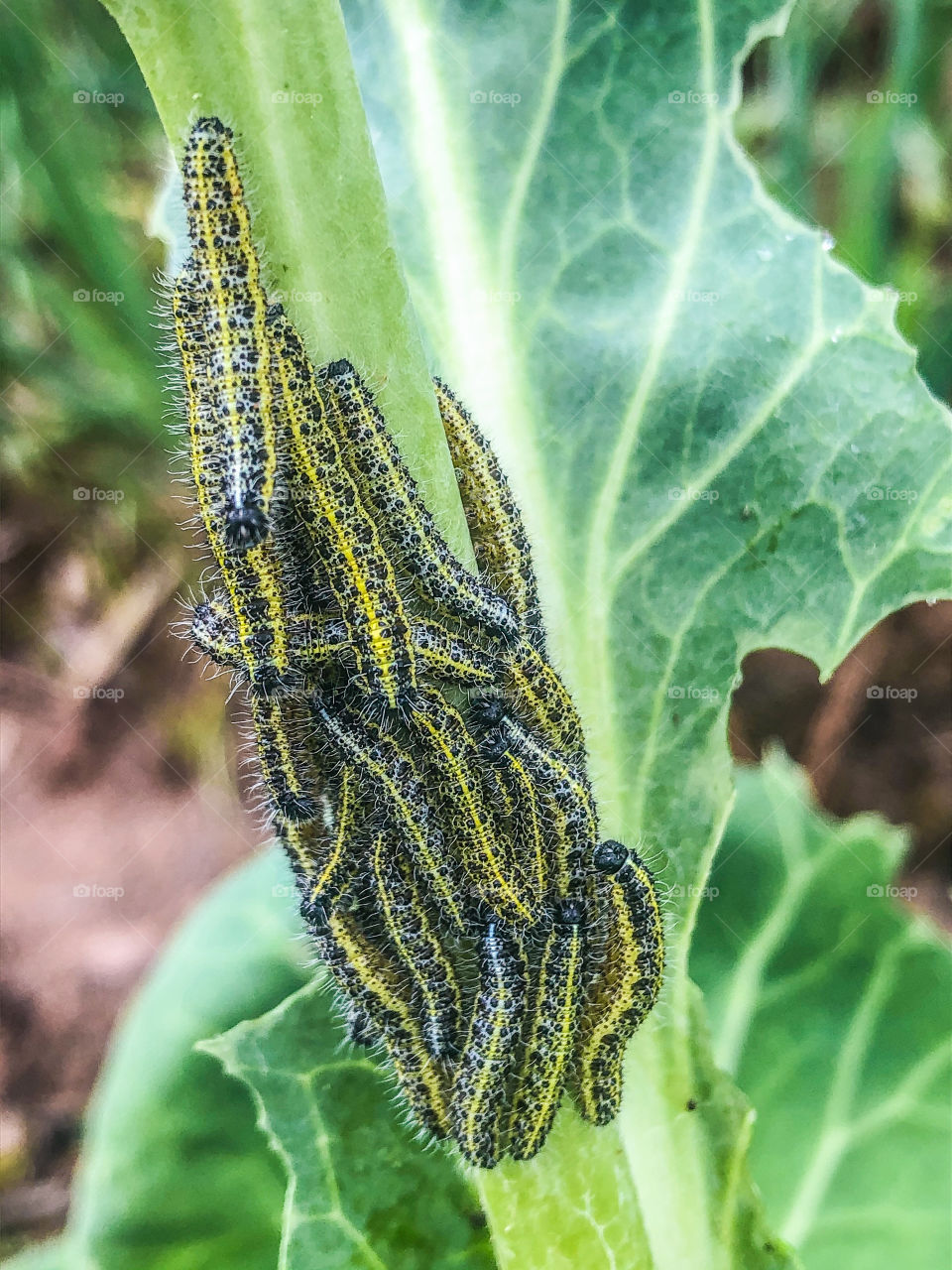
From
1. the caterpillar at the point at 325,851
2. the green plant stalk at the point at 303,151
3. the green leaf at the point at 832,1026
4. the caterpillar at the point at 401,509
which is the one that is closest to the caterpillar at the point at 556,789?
the caterpillar at the point at 401,509

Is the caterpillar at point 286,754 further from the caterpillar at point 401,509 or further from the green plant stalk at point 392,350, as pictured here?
the green plant stalk at point 392,350

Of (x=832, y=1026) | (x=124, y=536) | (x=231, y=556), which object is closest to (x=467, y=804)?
(x=231, y=556)

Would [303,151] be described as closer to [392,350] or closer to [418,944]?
[392,350]

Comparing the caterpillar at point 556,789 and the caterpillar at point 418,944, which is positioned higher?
the caterpillar at point 556,789

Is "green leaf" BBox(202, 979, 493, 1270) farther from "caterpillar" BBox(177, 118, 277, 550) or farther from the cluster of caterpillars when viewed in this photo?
"caterpillar" BBox(177, 118, 277, 550)

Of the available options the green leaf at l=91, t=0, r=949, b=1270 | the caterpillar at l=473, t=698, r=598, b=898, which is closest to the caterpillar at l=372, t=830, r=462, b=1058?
the caterpillar at l=473, t=698, r=598, b=898

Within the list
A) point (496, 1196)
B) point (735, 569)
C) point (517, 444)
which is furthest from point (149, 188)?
point (496, 1196)
